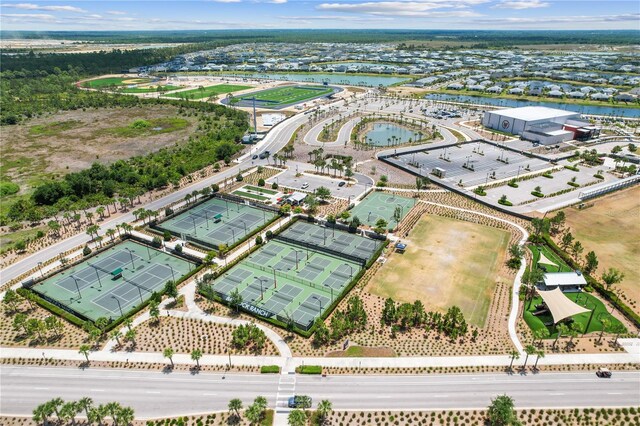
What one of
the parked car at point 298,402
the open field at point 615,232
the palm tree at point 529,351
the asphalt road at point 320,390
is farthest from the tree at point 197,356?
the open field at point 615,232

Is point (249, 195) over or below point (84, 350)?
over

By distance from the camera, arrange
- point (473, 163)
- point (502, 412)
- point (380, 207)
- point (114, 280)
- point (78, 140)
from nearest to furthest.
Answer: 1. point (502, 412)
2. point (114, 280)
3. point (380, 207)
4. point (473, 163)
5. point (78, 140)

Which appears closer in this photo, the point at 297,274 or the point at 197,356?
the point at 197,356

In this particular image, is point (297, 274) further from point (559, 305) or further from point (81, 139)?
point (81, 139)

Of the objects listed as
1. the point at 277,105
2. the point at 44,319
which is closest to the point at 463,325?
the point at 44,319

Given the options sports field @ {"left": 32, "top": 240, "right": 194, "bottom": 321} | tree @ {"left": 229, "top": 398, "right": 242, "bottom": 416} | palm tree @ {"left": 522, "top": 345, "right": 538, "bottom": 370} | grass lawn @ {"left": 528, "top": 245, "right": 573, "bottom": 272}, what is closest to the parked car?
tree @ {"left": 229, "top": 398, "right": 242, "bottom": 416}

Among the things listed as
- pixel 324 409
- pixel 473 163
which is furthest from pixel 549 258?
pixel 324 409

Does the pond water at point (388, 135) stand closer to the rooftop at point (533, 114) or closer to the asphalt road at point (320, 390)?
the rooftop at point (533, 114)
